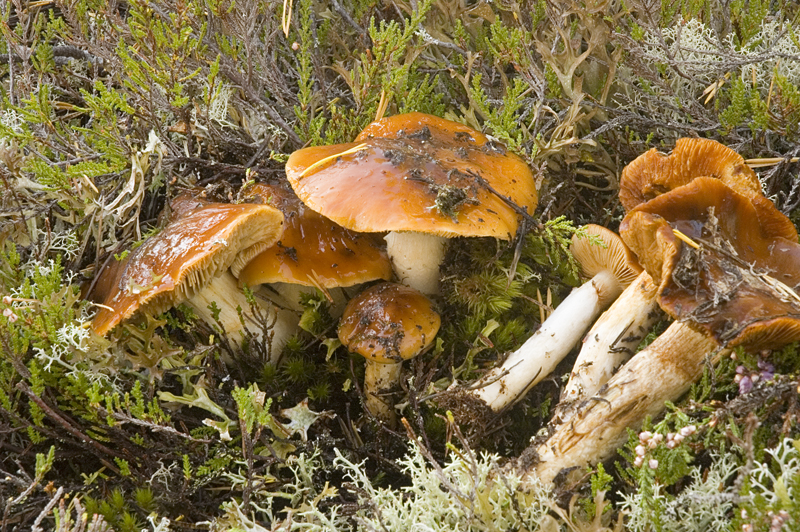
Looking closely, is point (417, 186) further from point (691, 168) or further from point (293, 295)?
point (691, 168)

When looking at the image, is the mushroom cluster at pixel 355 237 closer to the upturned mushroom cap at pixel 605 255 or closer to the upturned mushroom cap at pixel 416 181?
the upturned mushroom cap at pixel 416 181

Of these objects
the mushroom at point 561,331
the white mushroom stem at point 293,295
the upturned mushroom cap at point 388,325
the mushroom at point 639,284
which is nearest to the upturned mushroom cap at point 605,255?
the mushroom at point 561,331

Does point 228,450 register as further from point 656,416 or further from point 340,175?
point 656,416

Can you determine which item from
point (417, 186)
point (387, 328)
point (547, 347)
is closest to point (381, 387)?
point (387, 328)

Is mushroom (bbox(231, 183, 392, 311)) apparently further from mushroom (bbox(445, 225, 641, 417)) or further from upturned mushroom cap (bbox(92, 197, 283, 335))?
mushroom (bbox(445, 225, 641, 417))

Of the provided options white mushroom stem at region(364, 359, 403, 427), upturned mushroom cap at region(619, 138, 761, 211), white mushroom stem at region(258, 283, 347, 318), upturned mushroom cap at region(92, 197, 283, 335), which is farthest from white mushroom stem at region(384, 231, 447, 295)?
upturned mushroom cap at region(619, 138, 761, 211)

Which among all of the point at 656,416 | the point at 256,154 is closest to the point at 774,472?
the point at 656,416
